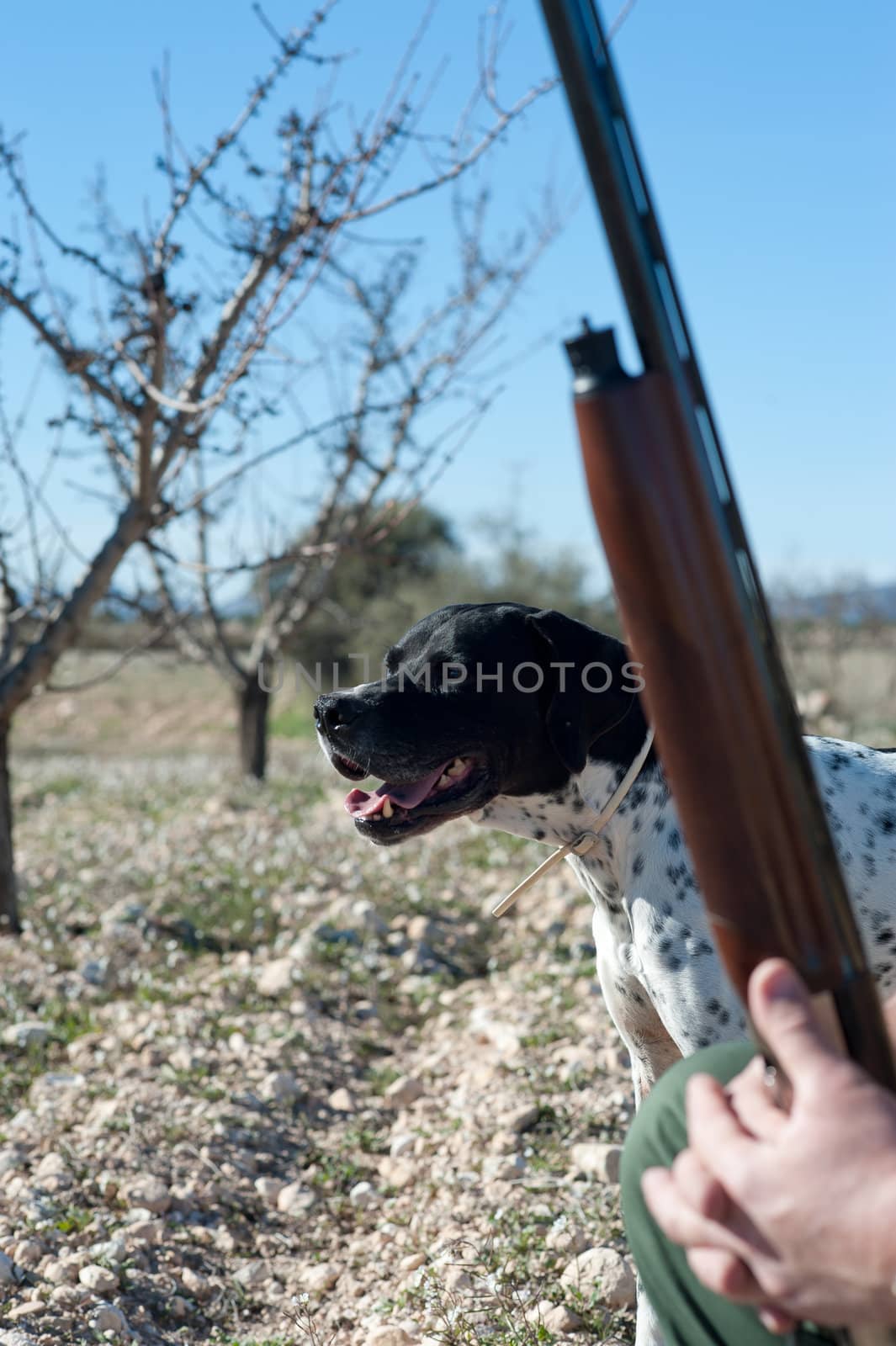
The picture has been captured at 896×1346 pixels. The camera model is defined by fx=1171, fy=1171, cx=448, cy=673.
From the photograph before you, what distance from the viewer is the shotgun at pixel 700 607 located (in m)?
1.24

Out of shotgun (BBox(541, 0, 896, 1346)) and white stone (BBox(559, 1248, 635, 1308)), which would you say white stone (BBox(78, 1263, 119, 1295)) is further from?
shotgun (BBox(541, 0, 896, 1346))

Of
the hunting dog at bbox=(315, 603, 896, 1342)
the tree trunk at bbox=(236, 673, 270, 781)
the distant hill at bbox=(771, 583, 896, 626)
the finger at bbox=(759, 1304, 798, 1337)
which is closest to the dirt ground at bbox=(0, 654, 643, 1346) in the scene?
the hunting dog at bbox=(315, 603, 896, 1342)

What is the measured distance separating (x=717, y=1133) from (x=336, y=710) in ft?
6.58

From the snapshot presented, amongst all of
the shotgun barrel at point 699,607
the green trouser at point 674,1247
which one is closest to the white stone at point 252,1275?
the green trouser at point 674,1247

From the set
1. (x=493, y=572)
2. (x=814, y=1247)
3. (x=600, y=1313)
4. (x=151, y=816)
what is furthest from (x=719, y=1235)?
(x=493, y=572)

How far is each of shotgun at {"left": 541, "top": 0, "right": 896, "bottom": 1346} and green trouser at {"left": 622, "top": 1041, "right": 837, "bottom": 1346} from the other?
297mm

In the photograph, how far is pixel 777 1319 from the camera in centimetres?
120

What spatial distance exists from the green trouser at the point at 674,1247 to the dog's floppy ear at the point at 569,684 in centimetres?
127

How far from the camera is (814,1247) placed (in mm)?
1103

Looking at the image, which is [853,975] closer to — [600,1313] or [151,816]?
[600,1313]

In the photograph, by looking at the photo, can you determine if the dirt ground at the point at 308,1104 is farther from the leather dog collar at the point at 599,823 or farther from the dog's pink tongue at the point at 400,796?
the dog's pink tongue at the point at 400,796

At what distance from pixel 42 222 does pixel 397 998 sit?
366 centimetres

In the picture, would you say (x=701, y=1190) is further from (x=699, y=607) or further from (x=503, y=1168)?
(x=503, y=1168)

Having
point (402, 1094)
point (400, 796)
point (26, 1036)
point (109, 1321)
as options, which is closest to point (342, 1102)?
point (402, 1094)
